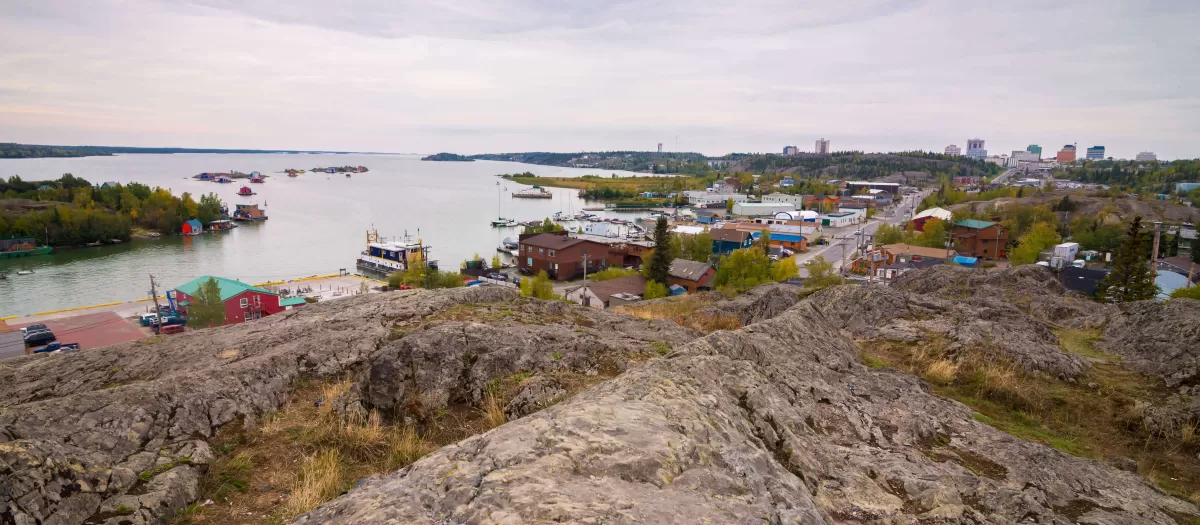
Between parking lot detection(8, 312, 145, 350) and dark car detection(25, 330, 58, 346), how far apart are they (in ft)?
2.02

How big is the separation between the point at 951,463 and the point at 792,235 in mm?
49796

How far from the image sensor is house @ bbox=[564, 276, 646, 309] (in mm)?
25125

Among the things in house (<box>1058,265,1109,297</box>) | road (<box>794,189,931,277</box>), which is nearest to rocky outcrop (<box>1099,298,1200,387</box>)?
house (<box>1058,265,1109,297</box>)

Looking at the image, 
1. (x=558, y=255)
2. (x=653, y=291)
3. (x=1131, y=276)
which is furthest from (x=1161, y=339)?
(x=558, y=255)

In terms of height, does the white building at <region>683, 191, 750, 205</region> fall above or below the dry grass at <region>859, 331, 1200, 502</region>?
above

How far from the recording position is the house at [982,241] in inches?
1615

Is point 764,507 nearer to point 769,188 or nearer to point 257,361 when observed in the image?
point 257,361

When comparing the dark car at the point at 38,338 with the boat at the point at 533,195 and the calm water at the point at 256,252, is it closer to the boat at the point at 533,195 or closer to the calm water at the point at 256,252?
the calm water at the point at 256,252

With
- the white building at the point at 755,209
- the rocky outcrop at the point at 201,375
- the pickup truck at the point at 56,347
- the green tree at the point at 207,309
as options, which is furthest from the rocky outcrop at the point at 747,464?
the white building at the point at 755,209

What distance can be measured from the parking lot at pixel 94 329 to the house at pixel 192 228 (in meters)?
35.0

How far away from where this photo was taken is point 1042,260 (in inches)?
1463

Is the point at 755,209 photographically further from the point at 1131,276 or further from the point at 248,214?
the point at 248,214

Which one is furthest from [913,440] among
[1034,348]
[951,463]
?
[1034,348]

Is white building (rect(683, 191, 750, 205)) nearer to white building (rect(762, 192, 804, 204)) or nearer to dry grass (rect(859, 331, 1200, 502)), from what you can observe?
white building (rect(762, 192, 804, 204))
